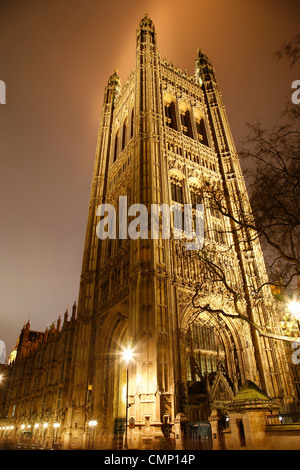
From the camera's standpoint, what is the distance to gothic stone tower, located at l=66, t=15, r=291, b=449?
61.1 ft

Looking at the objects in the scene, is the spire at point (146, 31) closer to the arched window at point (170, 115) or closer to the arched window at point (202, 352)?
the arched window at point (170, 115)

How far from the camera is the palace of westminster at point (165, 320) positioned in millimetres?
16484

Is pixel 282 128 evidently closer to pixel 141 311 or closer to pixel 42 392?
pixel 141 311

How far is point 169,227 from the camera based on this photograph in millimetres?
24375

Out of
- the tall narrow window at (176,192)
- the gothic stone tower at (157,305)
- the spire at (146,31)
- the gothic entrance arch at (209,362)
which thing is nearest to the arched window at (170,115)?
the gothic stone tower at (157,305)

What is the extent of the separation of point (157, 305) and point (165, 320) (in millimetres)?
1077

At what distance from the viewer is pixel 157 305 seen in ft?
66.1

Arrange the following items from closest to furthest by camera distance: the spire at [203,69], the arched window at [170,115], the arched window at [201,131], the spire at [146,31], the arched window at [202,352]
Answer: the arched window at [202,352]
the arched window at [170,115]
the arched window at [201,131]
the spire at [146,31]
the spire at [203,69]

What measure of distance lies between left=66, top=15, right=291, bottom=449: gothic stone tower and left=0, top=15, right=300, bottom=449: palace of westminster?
0.31ft

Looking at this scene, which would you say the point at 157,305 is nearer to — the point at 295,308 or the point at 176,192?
the point at 295,308

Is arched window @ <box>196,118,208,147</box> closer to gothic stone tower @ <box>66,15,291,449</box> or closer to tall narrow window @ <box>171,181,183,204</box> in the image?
gothic stone tower @ <box>66,15,291,449</box>

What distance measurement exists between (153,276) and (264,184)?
10901mm

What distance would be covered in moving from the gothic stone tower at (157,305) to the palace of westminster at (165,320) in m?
0.09
